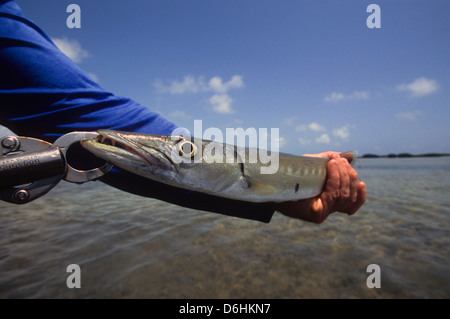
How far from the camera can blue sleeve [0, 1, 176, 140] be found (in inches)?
69.0

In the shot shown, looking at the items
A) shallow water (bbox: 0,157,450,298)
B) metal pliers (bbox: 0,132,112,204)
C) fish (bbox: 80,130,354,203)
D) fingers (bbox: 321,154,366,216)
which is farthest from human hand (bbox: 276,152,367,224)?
metal pliers (bbox: 0,132,112,204)

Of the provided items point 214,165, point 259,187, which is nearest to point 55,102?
point 214,165

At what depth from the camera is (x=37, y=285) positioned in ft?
9.22

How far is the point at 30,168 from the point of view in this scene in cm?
156

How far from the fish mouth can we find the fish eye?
166 millimetres

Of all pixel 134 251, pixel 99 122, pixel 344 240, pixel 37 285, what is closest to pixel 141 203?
pixel 134 251

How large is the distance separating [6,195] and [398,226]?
7.04 m

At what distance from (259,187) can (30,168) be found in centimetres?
214

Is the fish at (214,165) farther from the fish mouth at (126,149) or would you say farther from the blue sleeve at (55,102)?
the blue sleeve at (55,102)

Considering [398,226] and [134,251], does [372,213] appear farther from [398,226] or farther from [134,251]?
[134,251]

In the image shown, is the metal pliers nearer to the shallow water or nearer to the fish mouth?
the fish mouth

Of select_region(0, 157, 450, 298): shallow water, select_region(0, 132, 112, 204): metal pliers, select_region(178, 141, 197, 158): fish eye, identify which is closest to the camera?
select_region(0, 132, 112, 204): metal pliers

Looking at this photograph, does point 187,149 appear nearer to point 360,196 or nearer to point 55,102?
point 55,102

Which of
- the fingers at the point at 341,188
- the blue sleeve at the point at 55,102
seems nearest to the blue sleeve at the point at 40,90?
the blue sleeve at the point at 55,102
